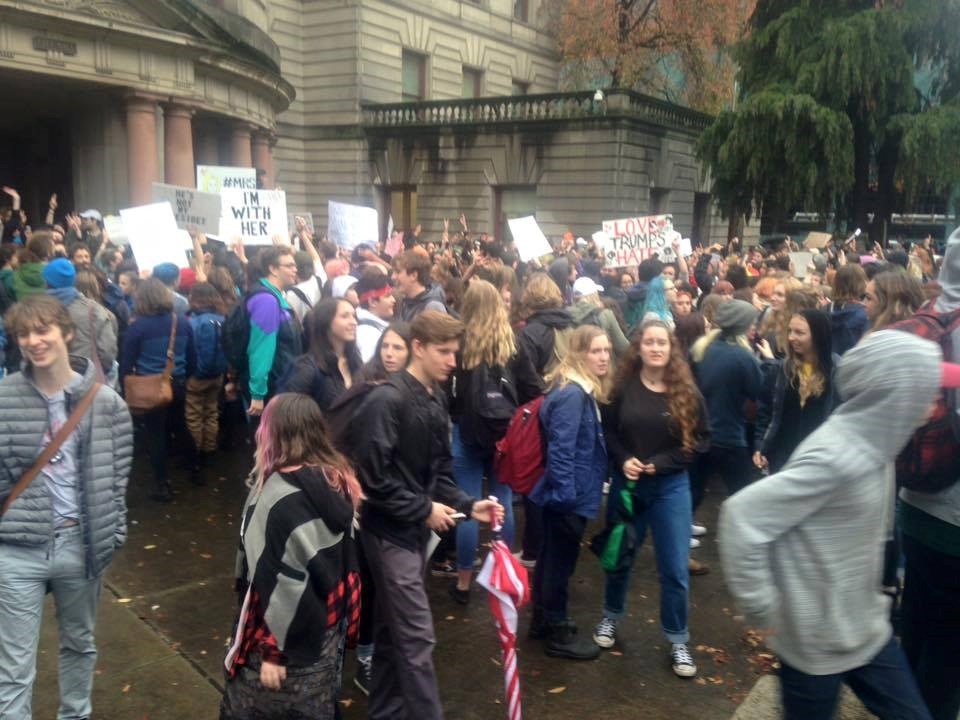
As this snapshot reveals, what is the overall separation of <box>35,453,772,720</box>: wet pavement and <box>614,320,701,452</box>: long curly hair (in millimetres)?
1263

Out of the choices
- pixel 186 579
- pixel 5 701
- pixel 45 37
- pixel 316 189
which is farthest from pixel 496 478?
pixel 316 189

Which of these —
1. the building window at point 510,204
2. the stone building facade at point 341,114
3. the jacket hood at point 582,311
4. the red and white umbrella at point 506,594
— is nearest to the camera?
the red and white umbrella at point 506,594

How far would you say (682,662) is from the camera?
4363 mm

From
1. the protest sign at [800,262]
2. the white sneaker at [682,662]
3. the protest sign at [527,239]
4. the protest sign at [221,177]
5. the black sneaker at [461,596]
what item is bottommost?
the black sneaker at [461,596]

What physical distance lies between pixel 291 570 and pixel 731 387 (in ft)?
11.2

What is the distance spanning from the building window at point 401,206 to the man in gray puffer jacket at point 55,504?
1182 inches

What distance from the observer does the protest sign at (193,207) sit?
9.75 m

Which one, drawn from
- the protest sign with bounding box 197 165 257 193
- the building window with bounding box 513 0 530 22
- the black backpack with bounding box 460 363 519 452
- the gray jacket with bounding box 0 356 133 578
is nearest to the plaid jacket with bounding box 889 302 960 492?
the black backpack with bounding box 460 363 519 452

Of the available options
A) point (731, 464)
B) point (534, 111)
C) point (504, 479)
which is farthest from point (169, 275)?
point (534, 111)

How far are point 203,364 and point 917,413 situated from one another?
6.05 metres

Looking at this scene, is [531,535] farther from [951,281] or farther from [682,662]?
[951,281]

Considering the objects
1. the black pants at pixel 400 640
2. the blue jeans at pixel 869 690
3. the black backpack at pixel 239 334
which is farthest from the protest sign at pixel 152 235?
the blue jeans at pixel 869 690

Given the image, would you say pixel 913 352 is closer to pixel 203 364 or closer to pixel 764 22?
pixel 203 364

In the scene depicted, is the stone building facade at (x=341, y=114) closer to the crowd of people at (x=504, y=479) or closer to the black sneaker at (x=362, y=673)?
the crowd of people at (x=504, y=479)
